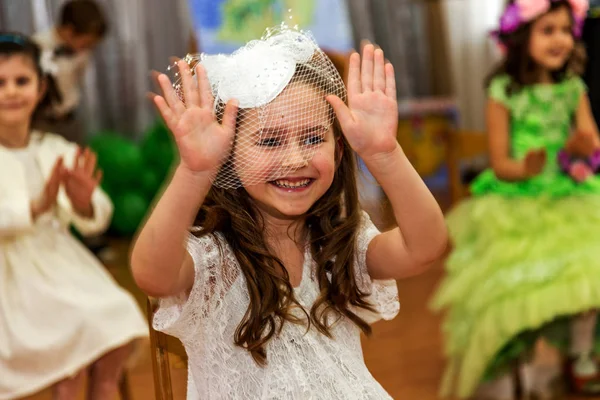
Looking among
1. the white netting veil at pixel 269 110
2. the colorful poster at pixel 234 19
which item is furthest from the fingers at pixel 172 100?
the colorful poster at pixel 234 19

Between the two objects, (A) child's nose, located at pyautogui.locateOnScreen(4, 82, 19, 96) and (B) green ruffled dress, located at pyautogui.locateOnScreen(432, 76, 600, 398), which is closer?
(A) child's nose, located at pyautogui.locateOnScreen(4, 82, 19, 96)

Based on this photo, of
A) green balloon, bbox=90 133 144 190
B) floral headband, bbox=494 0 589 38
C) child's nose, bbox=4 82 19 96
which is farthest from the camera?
green balloon, bbox=90 133 144 190

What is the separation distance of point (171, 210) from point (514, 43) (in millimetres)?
1937

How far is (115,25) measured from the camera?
19.2 feet

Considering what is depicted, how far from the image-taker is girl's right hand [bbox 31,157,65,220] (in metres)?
2.20

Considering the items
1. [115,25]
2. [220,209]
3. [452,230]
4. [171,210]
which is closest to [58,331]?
[220,209]

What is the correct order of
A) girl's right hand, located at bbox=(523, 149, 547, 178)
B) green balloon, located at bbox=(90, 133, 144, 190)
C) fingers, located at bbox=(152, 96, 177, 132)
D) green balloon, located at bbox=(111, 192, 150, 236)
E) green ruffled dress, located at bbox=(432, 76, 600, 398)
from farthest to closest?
green balloon, located at bbox=(111, 192, 150, 236) → green balloon, located at bbox=(90, 133, 144, 190) → girl's right hand, located at bbox=(523, 149, 547, 178) → green ruffled dress, located at bbox=(432, 76, 600, 398) → fingers, located at bbox=(152, 96, 177, 132)

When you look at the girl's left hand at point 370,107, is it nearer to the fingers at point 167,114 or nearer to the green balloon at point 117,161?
the fingers at point 167,114

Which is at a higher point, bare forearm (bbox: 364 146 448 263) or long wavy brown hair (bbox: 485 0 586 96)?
bare forearm (bbox: 364 146 448 263)

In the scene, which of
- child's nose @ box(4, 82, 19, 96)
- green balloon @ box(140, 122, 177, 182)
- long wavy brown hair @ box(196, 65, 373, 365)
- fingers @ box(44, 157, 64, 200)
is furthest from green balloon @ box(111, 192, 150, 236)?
long wavy brown hair @ box(196, 65, 373, 365)

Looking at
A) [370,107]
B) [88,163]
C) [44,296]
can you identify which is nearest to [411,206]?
[370,107]

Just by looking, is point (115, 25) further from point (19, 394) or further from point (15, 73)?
point (19, 394)

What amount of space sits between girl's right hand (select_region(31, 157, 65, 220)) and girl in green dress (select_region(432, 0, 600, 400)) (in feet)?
4.18

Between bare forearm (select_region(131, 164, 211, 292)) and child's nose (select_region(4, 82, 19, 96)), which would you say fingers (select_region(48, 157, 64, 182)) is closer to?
child's nose (select_region(4, 82, 19, 96))
